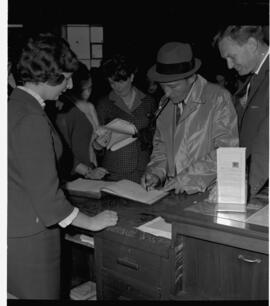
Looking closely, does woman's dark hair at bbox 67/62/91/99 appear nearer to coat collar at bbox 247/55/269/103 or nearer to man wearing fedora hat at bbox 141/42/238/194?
man wearing fedora hat at bbox 141/42/238/194

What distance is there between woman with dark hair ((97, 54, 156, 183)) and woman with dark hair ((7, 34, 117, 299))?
47.2 inches

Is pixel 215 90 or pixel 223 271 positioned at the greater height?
pixel 215 90

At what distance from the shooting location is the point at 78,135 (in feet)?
10.3

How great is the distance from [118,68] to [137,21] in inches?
99.1

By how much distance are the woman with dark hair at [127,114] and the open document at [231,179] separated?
4.10 feet

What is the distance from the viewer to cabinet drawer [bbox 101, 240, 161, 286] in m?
1.95

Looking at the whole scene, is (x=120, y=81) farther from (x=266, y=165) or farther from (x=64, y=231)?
Result: (x=266, y=165)

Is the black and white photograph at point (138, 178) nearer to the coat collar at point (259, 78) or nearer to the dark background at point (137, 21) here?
the coat collar at point (259, 78)

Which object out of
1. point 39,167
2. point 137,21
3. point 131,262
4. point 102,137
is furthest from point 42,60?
point 137,21

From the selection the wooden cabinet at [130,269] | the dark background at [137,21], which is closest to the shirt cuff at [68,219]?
the wooden cabinet at [130,269]

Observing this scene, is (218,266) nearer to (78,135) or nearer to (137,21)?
(78,135)

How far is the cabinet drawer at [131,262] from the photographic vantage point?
1948 mm

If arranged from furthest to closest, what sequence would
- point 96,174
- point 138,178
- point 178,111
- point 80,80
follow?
point 80,80
point 138,178
point 96,174
point 178,111
